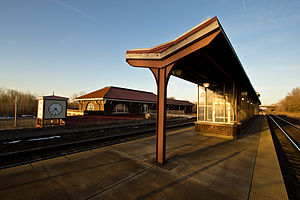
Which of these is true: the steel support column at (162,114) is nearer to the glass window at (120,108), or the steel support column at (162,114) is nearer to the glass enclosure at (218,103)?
the glass enclosure at (218,103)

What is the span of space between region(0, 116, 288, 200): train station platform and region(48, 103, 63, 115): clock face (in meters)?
8.68

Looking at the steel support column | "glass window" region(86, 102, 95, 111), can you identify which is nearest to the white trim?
the steel support column

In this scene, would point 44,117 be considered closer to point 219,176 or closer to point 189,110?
point 219,176

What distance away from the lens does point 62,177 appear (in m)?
3.60

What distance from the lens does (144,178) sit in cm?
358

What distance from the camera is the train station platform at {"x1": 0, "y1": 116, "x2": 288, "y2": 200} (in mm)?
2928

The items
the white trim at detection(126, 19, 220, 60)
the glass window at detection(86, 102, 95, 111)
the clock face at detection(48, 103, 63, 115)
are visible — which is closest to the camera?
the white trim at detection(126, 19, 220, 60)

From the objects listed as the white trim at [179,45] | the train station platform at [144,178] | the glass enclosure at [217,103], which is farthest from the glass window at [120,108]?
the white trim at [179,45]

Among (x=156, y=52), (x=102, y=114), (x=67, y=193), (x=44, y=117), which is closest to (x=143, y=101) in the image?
(x=102, y=114)

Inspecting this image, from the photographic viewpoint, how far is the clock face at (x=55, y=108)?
457 inches

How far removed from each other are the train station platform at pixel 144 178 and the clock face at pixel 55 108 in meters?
8.68

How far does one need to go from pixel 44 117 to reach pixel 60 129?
9.02ft

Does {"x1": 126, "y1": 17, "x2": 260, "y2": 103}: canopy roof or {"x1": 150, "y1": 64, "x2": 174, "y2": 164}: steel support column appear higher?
{"x1": 126, "y1": 17, "x2": 260, "y2": 103}: canopy roof

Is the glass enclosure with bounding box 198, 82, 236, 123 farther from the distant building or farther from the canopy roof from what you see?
the distant building
